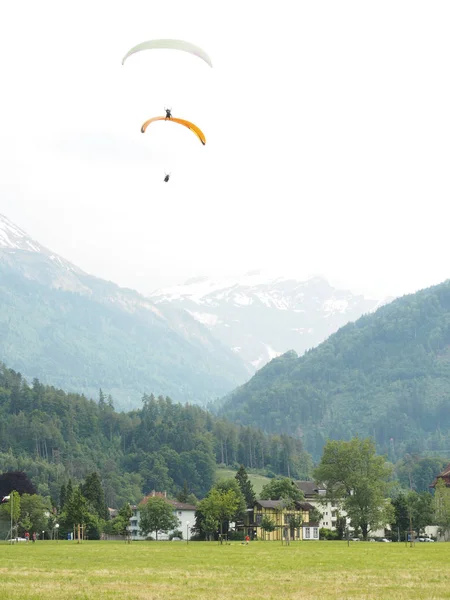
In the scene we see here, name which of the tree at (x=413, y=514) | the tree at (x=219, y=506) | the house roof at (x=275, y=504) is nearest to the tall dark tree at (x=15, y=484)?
the house roof at (x=275, y=504)

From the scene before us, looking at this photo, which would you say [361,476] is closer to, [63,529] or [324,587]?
[63,529]

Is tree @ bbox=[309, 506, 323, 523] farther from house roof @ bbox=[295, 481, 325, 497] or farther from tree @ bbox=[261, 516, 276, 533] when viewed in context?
house roof @ bbox=[295, 481, 325, 497]

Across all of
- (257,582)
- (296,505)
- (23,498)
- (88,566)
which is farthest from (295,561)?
(296,505)

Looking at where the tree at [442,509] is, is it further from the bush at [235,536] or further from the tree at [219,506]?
the bush at [235,536]

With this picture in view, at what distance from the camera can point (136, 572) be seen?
48.7m

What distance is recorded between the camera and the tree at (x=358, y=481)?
117 metres

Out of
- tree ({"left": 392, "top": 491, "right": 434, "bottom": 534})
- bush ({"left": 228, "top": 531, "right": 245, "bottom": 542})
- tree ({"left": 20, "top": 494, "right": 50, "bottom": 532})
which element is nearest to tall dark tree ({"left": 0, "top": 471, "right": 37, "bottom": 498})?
tree ({"left": 20, "top": 494, "right": 50, "bottom": 532})

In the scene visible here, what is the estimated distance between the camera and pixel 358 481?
118 meters

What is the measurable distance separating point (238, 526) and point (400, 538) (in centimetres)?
2827

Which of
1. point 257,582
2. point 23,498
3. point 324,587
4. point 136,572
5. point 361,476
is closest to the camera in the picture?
point 324,587

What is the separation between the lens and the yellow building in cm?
14288

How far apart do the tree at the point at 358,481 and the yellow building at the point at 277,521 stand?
17.6 m

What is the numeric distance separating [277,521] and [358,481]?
3715cm

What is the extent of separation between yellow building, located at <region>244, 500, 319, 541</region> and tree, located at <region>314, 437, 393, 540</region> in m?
17.6
